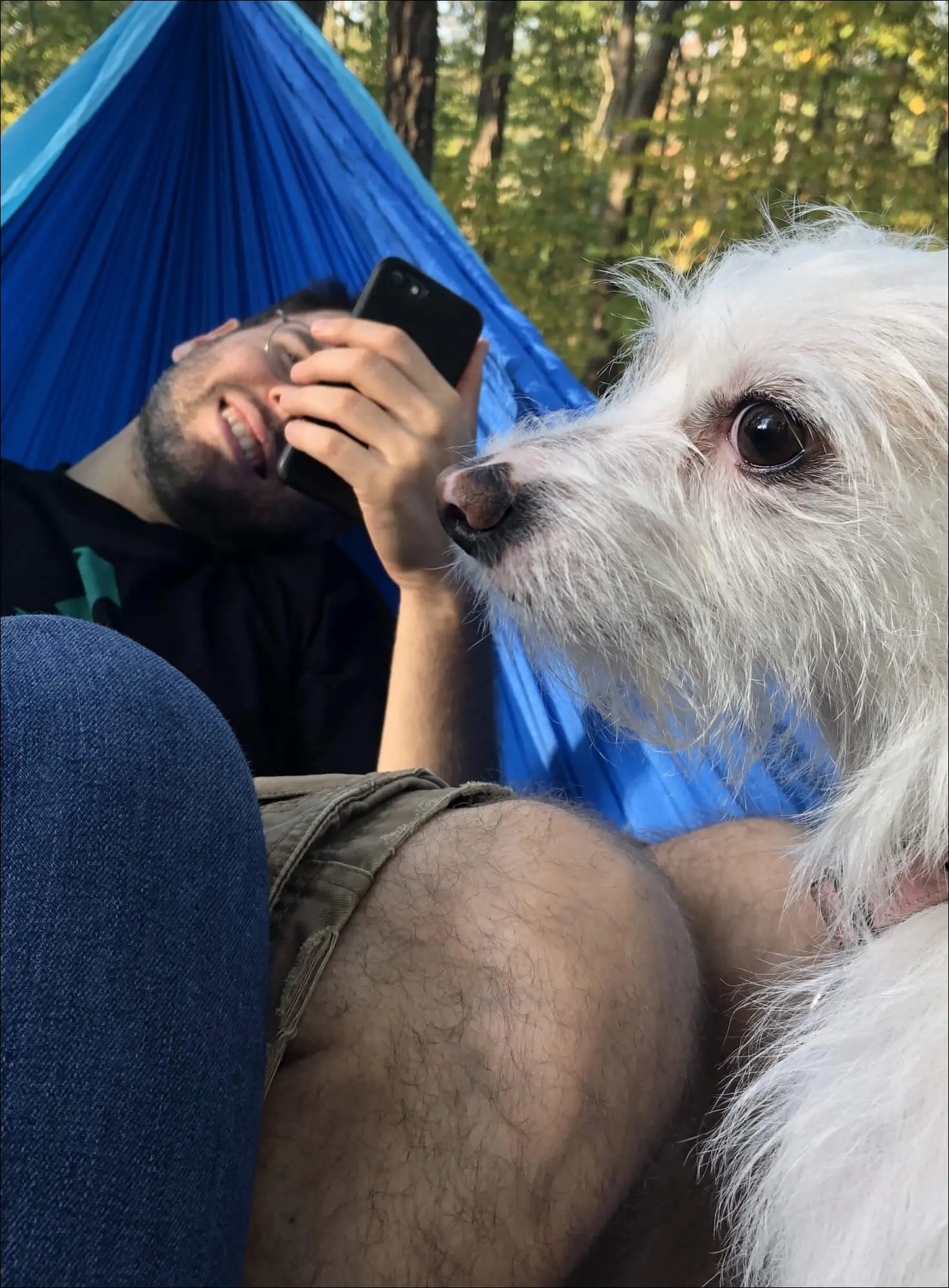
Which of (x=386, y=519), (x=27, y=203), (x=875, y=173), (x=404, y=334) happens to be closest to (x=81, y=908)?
(x=386, y=519)

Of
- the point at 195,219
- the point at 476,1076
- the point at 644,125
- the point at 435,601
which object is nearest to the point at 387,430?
the point at 435,601

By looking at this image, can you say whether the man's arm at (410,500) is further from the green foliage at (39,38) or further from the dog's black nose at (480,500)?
the green foliage at (39,38)

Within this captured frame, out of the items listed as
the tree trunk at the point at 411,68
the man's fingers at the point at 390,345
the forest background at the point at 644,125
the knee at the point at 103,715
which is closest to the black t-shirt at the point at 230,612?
the man's fingers at the point at 390,345

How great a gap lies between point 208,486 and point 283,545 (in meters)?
0.20

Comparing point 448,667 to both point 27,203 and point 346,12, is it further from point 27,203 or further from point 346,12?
point 346,12

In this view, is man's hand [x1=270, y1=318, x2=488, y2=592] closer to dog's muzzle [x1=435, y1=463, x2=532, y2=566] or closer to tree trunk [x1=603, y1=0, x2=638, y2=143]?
dog's muzzle [x1=435, y1=463, x2=532, y2=566]

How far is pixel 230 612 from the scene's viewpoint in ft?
5.94

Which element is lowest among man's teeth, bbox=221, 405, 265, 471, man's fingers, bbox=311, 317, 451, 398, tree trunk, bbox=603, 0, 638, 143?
man's teeth, bbox=221, 405, 265, 471

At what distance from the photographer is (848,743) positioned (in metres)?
0.91

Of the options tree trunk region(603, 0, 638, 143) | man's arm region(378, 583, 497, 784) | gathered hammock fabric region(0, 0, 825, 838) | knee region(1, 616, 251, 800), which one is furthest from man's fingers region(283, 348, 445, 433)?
tree trunk region(603, 0, 638, 143)

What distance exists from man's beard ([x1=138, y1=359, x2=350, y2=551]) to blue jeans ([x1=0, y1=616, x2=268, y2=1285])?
1.22 meters

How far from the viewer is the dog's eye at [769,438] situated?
2.74 feet

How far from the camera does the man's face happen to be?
192 centimetres

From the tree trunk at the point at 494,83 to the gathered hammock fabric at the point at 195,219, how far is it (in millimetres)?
2866
